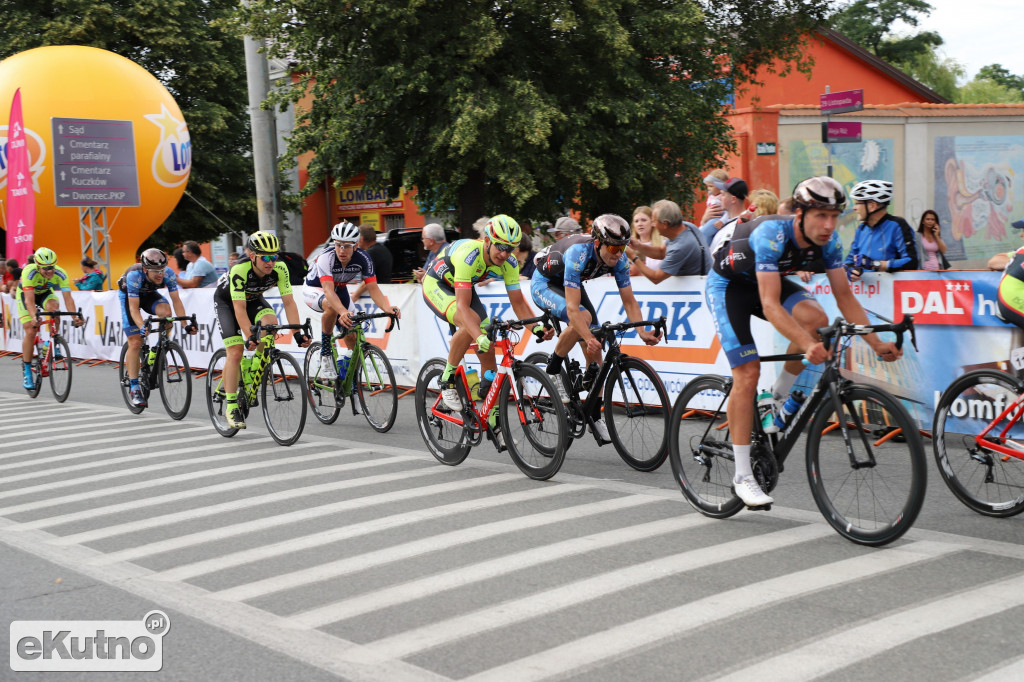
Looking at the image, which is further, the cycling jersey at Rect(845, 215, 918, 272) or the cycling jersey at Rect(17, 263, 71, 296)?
the cycling jersey at Rect(17, 263, 71, 296)


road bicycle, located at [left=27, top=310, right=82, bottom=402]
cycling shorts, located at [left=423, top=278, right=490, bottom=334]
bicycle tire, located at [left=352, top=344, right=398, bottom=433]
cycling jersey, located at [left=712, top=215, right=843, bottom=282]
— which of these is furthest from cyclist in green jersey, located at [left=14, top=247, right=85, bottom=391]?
cycling jersey, located at [left=712, top=215, right=843, bottom=282]

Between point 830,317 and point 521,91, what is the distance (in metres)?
8.54

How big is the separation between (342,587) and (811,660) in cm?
238

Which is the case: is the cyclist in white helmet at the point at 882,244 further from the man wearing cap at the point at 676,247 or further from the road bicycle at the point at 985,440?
the road bicycle at the point at 985,440

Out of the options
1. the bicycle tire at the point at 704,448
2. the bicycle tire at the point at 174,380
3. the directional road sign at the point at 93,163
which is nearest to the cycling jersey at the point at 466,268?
the bicycle tire at the point at 704,448

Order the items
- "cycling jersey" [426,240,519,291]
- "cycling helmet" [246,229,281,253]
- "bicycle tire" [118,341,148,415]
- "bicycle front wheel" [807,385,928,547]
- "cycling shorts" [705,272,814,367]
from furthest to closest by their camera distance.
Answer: "bicycle tire" [118,341,148,415], "cycling helmet" [246,229,281,253], "cycling jersey" [426,240,519,291], "cycling shorts" [705,272,814,367], "bicycle front wheel" [807,385,928,547]

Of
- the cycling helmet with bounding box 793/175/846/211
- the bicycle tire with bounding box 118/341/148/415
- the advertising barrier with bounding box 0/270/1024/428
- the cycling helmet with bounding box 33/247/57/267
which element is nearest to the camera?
the cycling helmet with bounding box 793/175/846/211

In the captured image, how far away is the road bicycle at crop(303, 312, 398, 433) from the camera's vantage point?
1049cm

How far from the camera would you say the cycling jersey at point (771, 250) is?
5.74 meters

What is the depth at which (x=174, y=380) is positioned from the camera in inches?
479

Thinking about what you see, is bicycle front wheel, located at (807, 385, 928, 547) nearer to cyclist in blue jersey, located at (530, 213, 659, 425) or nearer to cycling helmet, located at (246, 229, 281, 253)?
cyclist in blue jersey, located at (530, 213, 659, 425)

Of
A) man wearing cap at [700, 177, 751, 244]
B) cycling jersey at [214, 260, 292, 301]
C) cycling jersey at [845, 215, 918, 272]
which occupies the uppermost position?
man wearing cap at [700, 177, 751, 244]

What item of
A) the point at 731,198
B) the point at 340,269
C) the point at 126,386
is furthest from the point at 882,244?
the point at 126,386

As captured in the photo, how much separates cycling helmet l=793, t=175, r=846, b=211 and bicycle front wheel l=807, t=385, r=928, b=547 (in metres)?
0.95
